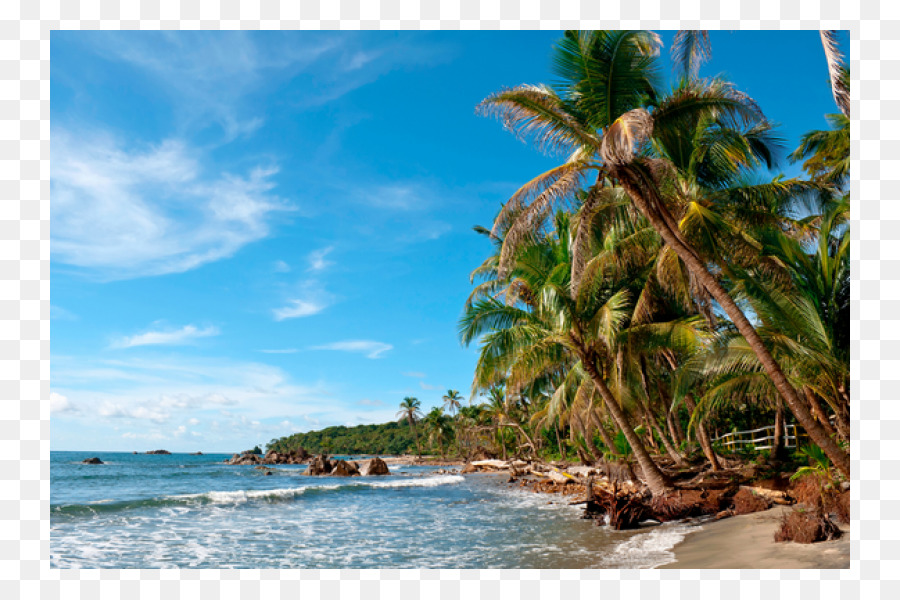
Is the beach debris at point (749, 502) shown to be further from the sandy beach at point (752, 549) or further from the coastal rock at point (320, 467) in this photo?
the coastal rock at point (320, 467)

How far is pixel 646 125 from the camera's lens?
24.7ft

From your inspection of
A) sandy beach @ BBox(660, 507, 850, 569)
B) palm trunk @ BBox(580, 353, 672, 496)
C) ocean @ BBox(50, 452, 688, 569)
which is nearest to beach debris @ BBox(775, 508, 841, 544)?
sandy beach @ BBox(660, 507, 850, 569)

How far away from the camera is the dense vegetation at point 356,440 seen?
111688 millimetres

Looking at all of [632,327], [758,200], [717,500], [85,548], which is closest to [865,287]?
[758,200]

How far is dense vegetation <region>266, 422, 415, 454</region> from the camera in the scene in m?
112

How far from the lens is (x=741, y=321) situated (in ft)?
28.4

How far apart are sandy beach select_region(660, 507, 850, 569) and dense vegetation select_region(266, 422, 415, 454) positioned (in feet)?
323

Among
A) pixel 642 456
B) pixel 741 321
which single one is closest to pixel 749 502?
pixel 642 456

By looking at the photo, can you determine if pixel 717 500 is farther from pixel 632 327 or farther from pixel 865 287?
pixel 865 287

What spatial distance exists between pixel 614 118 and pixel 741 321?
4.19 metres

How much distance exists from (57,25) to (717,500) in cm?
1411

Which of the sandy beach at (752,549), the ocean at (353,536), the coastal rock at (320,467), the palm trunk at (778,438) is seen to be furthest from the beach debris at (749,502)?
the coastal rock at (320,467)

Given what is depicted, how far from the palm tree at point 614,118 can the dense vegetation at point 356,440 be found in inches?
3934

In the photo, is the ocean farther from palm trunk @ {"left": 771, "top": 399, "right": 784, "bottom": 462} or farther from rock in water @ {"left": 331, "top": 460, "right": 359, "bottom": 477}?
rock in water @ {"left": 331, "top": 460, "right": 359, "bottom": 477}
